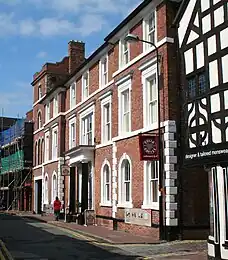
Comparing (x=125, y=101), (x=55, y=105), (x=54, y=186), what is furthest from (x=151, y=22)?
(x=54, y=186)

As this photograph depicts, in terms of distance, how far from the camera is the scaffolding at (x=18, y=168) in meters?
45.8

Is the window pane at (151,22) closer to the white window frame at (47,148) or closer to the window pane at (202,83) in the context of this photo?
the window pane at (202,83)

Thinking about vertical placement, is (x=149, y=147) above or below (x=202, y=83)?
below

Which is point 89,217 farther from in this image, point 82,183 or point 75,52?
point 75,52

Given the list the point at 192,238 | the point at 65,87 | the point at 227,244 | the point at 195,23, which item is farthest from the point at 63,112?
the point at 227,244

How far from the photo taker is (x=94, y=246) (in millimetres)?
17359

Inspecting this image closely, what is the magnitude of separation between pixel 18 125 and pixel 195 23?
37.1 m

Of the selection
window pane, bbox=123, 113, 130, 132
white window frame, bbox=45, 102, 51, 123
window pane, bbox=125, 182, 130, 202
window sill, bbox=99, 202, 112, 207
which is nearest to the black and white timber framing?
window pane, bbox=123, 113, 130, 132

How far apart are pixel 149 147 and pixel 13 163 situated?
104 ft

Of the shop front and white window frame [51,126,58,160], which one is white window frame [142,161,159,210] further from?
white window frame [51,126,58,160]

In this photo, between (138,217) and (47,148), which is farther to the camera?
(47,148)

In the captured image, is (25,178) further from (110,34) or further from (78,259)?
(78,259)

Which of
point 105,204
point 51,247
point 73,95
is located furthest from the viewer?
point 73,95

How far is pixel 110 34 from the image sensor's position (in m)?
24.6
